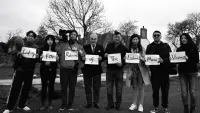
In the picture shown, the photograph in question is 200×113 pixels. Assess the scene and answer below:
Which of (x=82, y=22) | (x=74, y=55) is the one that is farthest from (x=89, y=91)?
(x=82, y=22)

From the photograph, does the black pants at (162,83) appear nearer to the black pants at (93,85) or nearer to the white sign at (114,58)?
the white sign at (114,58)

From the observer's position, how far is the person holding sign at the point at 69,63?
5941 millimetres

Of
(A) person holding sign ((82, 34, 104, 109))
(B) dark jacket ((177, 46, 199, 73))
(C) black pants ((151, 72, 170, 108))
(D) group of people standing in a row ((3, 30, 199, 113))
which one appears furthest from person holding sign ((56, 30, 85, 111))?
(B) dark jacket ((177, 46, 199, 73))

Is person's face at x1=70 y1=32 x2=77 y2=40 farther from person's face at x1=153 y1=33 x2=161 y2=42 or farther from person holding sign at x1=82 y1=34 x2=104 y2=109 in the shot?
person's face at x1=153 y1=33 x2=161 y2=42

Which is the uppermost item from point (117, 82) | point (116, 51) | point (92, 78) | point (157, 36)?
point (157, 36)

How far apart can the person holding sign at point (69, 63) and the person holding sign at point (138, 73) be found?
166 cm

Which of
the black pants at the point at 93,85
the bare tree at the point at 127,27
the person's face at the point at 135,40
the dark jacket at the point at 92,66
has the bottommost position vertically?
the black pants at the point at 93,85

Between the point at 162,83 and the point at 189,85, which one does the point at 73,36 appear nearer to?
the point at 162,83

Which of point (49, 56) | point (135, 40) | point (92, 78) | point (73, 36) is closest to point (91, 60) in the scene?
point (92, 78)

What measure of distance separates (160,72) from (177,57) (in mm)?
662

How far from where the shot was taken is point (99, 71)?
6.17 meters

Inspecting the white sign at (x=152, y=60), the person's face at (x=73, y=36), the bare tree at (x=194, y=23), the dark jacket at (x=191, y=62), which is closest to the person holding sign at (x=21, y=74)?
the person's face at (x=73, y=36)

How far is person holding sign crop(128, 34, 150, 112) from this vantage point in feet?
19.9

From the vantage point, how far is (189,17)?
190ft
